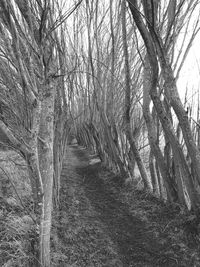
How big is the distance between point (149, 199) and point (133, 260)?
1583 millimetres

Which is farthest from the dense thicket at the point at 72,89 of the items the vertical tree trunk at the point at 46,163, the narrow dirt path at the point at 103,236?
the narrow dirt path at the point at 103,236

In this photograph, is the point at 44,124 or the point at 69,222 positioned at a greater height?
the point at 44,124

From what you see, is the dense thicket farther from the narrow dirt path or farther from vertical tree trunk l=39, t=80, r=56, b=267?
the narrow dirt path

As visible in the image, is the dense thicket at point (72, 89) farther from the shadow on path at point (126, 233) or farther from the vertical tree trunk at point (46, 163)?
the shadow on path at point (126, 233)

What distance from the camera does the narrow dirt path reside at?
2.36 m

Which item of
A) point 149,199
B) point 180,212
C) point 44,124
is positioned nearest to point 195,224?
point 180,212

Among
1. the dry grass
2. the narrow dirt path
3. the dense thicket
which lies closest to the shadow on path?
the narrow dirt path

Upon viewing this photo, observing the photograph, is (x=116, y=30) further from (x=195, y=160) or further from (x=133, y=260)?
(x=133, y=260)

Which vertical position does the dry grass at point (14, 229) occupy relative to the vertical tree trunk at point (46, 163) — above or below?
below

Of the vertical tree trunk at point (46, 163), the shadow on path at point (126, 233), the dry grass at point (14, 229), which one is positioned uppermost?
the vertical tree trunk at point (46, 163)

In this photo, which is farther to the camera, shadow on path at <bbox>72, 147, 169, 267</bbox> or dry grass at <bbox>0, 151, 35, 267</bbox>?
shadow on path at <bbox>72, 147, 169, 267</bbox>

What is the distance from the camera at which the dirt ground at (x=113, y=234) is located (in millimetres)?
2332

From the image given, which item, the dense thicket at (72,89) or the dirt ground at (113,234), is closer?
the dense thicket at (72,89)

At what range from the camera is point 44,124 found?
6.47 ft
